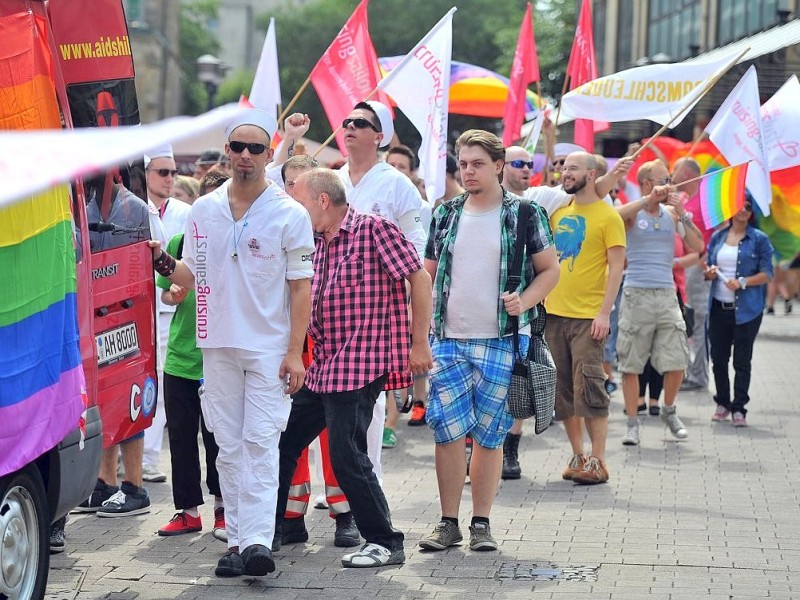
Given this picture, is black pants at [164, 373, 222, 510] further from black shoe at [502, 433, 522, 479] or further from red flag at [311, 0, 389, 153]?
red flag at [311, 0, 389, 153]

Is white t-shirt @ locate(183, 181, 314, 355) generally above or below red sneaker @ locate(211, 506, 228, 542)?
above

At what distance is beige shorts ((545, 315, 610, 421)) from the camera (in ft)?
28.6

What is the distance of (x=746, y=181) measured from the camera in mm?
11148

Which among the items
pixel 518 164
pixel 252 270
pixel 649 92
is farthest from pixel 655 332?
pixel 252 270

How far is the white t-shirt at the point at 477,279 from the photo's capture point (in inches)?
271

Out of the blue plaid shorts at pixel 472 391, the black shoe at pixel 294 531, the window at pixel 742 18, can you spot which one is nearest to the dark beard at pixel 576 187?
the blue plaid shorts at pixel 472 391

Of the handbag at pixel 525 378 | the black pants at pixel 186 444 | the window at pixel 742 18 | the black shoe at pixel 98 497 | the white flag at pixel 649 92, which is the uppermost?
the window at pixel 742 18

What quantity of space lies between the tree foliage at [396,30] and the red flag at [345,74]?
1532 inches

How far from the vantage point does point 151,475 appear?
28.6 feet

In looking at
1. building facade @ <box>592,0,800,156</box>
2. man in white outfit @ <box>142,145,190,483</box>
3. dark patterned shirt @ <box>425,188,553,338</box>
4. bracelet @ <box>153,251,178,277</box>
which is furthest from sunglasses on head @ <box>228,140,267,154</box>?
building facade @ <box>592,0,800,156</box>

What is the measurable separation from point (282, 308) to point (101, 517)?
2.15 m

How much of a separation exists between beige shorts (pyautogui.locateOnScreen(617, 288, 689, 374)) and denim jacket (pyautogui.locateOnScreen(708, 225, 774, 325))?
0.92m

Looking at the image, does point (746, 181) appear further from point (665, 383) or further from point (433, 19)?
point (433, 19)

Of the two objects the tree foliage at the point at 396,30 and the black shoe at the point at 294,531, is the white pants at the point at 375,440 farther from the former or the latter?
the tree foliage at the point at 396,30
